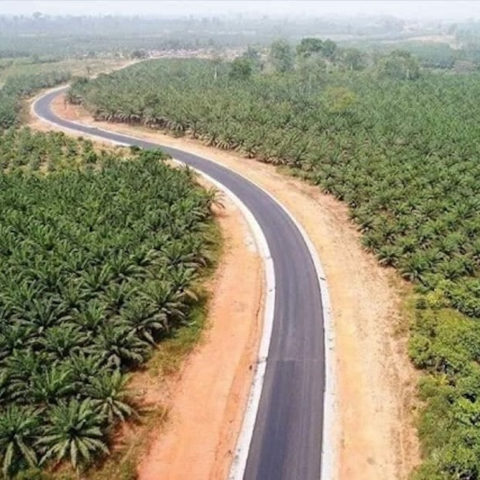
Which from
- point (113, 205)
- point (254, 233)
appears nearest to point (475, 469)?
point (254, 233)

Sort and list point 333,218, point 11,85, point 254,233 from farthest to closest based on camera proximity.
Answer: point 11,85 → point 333,218 → point 254,233

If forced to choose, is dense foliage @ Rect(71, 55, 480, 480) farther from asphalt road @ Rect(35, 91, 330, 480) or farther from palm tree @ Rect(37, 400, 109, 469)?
palm tree @ Rect(37, 400, 109, 469)

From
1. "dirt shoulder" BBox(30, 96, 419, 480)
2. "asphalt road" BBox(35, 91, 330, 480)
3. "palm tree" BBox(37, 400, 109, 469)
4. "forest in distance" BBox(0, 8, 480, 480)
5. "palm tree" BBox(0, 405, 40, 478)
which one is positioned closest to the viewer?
"palm tree" BBox(0, 405, 40, 478)

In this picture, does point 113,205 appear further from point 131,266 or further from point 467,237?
point 467,237

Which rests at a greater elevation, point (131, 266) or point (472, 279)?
point (131, 266)

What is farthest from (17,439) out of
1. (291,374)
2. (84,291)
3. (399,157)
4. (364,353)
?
(399,157)

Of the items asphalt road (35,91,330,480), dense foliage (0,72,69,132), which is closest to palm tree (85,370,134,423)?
asphalt road (35,91,330,480)
